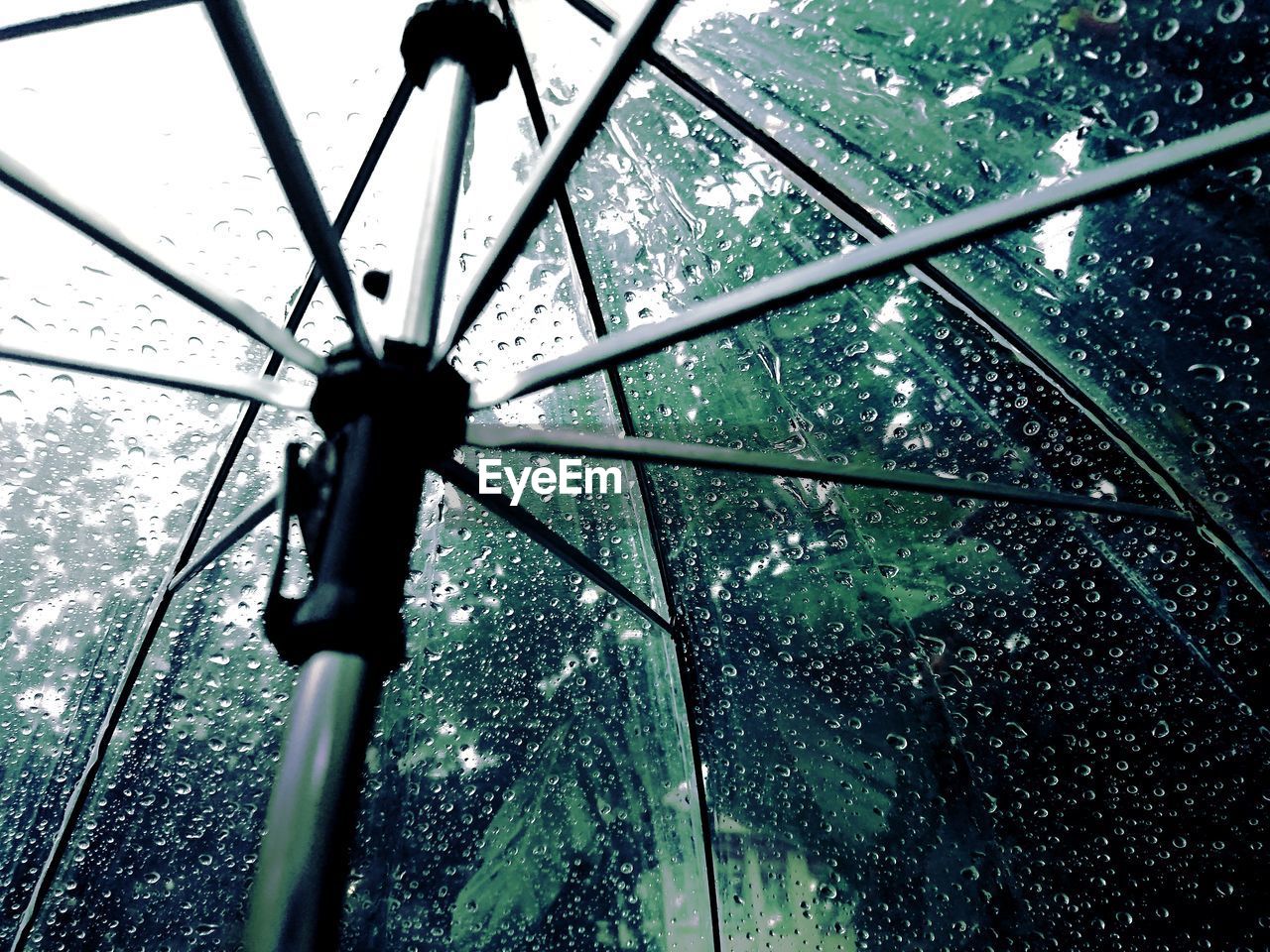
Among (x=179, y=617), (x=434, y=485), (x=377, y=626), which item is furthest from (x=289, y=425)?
(x=377, y=626)

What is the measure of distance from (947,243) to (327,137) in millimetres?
1967

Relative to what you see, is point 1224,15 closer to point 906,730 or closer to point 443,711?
point 906,730

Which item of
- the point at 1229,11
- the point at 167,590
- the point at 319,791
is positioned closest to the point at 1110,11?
the point at 1229,11

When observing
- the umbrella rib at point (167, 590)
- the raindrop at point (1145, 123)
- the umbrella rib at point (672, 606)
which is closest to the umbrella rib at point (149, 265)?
the umbrella rib at point (167, 590)

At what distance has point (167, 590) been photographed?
2131 mm

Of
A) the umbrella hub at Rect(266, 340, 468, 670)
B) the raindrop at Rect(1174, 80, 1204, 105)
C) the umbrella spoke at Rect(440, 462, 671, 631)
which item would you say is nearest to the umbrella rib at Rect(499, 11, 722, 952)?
the umbrella spoke at Rect(440, 462, 671, 631)

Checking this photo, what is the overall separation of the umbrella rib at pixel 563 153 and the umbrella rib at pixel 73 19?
2.89 feet

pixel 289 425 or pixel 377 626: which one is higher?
pixel 289 425

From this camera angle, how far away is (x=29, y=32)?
1.49 meters

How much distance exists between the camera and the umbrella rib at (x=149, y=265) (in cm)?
106

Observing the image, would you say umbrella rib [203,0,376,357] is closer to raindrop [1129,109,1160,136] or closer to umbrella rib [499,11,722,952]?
umbrella rib [499,11,722,952]

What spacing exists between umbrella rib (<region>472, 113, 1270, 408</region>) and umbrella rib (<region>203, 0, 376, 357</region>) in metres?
0.29

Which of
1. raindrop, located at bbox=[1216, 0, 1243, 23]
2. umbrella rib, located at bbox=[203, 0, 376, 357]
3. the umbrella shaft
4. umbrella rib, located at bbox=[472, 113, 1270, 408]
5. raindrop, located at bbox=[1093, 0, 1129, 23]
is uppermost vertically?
raindrop, located at bbox=[1093, 0, 1129, 23]

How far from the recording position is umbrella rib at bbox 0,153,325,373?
1062mm
